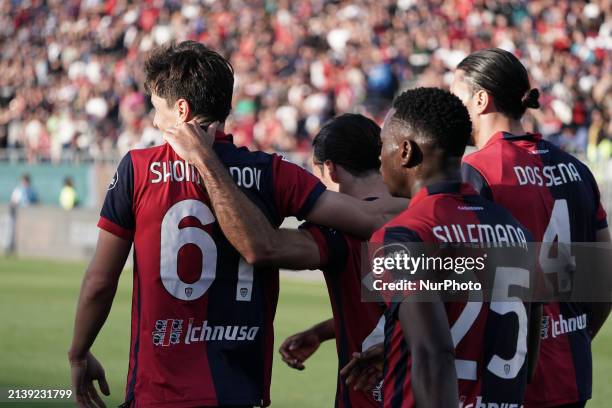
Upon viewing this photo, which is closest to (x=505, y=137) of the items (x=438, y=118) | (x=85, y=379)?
(x=438, y=118)

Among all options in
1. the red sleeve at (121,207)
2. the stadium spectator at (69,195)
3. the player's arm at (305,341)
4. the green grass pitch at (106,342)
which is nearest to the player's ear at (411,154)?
the red sleeve at (121,207)

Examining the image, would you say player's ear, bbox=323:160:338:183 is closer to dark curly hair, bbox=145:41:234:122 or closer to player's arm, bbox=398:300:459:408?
dark curly hair, bbox=145:41:234:122

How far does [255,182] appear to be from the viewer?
431cm

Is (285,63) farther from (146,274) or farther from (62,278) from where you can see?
(146,274)

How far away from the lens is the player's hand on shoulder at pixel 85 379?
4.36 metres

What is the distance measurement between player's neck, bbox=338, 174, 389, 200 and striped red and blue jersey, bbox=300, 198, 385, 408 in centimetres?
32

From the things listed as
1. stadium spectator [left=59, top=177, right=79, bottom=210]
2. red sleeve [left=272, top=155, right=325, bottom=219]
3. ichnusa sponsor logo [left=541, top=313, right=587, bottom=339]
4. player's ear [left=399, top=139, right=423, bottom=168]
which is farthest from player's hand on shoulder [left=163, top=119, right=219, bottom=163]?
stadium spectator [left=59, top=177, right=79, bottom=210]

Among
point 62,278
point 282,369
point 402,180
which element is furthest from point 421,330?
point 62,278

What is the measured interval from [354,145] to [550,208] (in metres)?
0.87

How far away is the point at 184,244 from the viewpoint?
4.22 meters

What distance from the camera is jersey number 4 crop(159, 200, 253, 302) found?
166 inches

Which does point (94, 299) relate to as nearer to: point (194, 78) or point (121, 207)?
point (121, 207)

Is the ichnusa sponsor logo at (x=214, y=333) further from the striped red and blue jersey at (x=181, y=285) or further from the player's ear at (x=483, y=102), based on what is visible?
the player's ear at (x=483, y=102)

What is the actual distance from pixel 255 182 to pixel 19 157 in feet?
79.8
